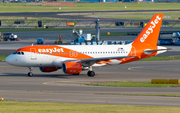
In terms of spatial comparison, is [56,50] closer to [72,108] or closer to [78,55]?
[78,55]

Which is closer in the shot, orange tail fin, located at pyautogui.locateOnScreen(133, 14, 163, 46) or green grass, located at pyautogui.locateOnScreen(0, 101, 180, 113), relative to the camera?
green grass, located at pyautogui.locateOnScreen(0, 101, 180, 113)

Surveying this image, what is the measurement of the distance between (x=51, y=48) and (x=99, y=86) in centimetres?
1291

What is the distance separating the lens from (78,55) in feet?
173

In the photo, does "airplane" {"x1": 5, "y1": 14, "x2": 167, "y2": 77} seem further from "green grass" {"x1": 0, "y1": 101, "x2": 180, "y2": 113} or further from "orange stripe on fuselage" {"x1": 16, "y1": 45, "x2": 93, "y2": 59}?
"green grass" {"x1": 0, "y1": 101, "x2": 180, "y2": 113}

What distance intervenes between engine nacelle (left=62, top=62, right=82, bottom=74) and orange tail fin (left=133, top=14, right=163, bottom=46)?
10.6m

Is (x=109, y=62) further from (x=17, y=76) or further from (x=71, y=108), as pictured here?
(x=71, y=108)

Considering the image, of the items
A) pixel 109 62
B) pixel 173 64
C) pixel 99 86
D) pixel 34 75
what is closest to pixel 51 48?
pixel 34 75

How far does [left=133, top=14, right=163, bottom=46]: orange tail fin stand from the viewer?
182 ft

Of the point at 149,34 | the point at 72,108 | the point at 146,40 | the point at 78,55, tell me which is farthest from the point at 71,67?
the point at 72,108

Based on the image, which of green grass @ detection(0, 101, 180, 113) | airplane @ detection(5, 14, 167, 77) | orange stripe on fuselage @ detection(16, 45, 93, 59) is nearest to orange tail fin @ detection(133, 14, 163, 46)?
airplane @ detection(5, 14, 167, 77)

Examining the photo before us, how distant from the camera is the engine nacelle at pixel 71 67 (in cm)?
4988

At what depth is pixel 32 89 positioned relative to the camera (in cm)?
4028

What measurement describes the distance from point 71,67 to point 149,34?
1446 centimetres

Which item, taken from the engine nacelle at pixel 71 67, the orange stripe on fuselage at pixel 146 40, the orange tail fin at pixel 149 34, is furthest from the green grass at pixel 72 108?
the orange tail fin at pixel 149 34
